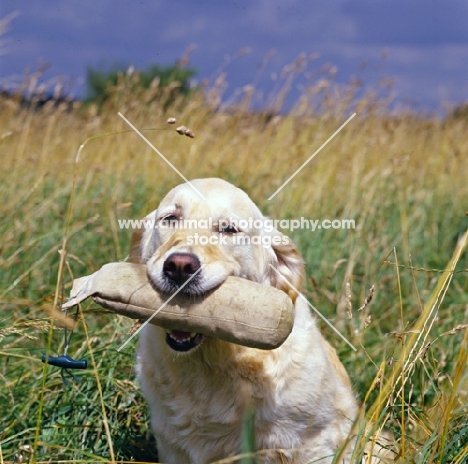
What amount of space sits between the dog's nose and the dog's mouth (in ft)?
0.91

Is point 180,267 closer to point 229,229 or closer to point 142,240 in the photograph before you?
point 229,229

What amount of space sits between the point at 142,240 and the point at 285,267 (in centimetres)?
74

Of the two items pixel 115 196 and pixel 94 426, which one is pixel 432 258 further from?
pixel 94 426

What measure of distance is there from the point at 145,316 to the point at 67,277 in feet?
6.50

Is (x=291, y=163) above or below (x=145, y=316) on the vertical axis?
below

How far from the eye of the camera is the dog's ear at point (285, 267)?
3.10 m

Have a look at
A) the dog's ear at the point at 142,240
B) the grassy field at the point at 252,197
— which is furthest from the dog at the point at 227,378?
the grassy field at the point at 252,197

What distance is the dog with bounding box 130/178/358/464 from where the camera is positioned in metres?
2.72

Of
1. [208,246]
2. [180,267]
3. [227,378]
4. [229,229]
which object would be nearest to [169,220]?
[229,229]

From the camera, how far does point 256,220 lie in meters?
3.12

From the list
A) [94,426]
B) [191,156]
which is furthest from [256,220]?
[191,156]

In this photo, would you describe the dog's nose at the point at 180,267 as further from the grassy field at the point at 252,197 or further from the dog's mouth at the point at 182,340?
the grassy field at the point at 252,197

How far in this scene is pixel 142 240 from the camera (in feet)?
10.7

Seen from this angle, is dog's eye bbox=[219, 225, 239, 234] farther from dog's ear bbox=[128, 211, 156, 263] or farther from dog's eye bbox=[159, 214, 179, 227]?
dog's ear bbox=[128, 211, 156, 263]
